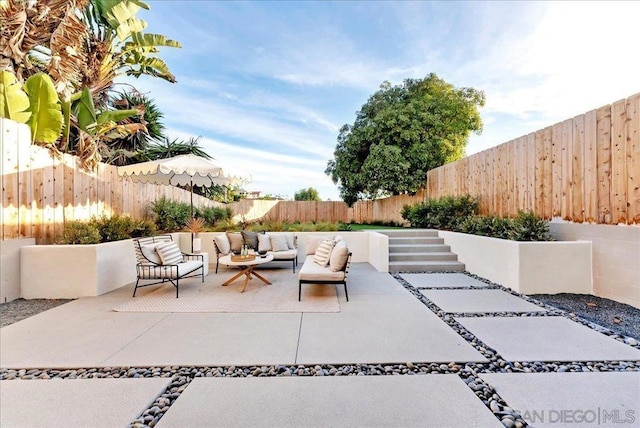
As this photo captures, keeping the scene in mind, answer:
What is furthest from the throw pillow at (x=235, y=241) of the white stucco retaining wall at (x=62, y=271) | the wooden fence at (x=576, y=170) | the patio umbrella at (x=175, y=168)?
the wooden fence at (x=576, y=170)

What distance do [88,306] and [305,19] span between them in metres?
8.95

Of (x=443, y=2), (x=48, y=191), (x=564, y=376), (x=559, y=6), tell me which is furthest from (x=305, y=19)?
(x=564, y=376)

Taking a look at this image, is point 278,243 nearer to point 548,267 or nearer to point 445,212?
point 445,212

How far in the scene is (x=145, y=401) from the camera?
2.12 m

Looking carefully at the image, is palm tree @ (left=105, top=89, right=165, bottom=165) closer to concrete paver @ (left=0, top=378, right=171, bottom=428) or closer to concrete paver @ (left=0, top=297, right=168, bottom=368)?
concrete paver @ (left=0, top=297, right=168, bottom=368)

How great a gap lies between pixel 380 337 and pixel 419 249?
5.03 meters

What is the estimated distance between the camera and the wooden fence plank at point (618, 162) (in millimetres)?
4309

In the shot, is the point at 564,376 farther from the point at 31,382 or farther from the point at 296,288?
the point at 31,382

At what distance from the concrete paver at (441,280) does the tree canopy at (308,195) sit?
53.3ft

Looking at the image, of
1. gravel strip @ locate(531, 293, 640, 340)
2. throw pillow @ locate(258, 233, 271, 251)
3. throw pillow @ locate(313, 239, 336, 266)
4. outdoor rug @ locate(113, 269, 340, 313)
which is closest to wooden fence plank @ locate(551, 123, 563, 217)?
gravel strip @ locate(531, 293, 640, 340)

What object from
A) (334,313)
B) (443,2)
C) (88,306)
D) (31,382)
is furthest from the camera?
(443,2)

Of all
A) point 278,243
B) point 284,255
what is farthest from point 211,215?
point 284,255

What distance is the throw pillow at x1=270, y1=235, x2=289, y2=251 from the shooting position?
741cm

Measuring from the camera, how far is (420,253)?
759 centimetres
